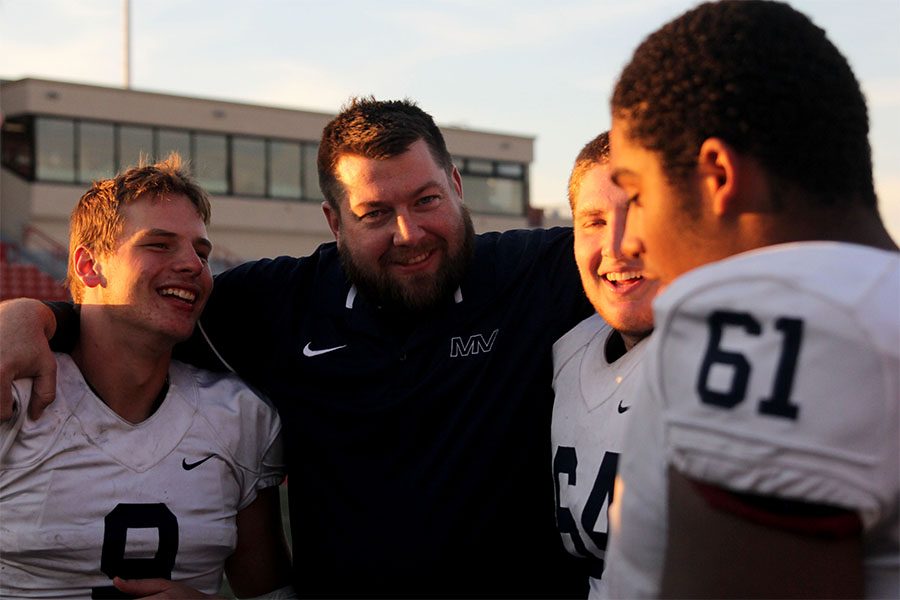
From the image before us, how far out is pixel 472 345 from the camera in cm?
267

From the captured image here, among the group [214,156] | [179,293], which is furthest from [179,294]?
[214,156]

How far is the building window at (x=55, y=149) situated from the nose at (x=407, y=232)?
21664mm

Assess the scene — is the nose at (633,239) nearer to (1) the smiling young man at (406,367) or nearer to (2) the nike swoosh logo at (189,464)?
(1) the smiling young man at (406,367)

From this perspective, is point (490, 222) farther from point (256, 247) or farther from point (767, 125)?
point (767, 125)

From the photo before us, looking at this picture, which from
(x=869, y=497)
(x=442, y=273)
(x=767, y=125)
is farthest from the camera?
(x=442, y=273)

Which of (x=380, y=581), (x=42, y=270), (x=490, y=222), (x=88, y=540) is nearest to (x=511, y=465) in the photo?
(x=380, y=581)

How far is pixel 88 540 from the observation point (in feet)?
8.35

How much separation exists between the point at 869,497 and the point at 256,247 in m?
25.0

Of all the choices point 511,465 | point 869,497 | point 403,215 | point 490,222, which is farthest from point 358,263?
point 490,222

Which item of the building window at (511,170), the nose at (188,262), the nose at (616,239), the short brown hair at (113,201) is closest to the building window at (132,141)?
the building window at (511,170)

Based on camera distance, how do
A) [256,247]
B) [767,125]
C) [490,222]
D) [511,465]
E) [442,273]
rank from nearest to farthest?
[767,125] < [511,465] < [442,273] < [256,247] < [490,222]

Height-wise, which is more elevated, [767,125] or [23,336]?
[767,125]

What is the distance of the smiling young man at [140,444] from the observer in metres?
2.56

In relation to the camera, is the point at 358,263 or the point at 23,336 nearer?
the point at 23,336
